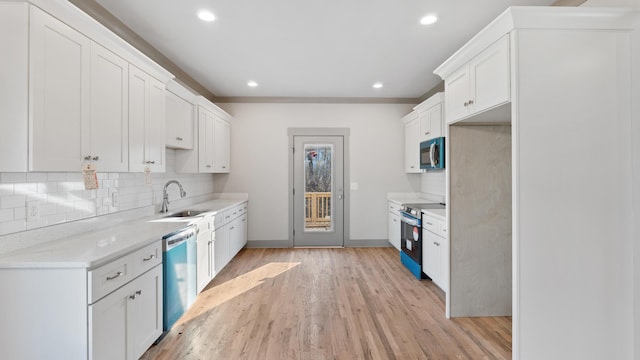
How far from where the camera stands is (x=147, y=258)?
211cm

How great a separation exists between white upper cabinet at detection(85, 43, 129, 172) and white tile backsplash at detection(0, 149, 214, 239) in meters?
0.34

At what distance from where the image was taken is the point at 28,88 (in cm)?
155

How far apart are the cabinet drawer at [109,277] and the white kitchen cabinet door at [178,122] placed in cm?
174

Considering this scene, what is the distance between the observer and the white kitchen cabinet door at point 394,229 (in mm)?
4667

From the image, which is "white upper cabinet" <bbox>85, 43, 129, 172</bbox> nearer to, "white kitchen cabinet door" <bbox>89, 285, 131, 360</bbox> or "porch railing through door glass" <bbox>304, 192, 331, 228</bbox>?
"white kitchen cabinet door" <bbox>89, 285, 131, 360</bbox>

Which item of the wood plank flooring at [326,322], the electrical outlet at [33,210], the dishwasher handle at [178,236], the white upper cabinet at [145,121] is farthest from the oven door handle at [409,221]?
the electrical outlet at [33,210]

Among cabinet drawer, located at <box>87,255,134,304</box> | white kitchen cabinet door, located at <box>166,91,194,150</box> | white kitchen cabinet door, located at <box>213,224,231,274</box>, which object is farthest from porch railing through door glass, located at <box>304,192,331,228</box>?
cabinet drawer, located at <box>87,255,134,304</box>

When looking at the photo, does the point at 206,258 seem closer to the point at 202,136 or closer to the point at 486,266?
the point at 202,136

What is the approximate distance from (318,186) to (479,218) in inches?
119

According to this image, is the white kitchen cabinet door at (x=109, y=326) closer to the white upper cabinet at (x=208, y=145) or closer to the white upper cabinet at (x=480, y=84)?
the white upper cabinet at (x=208, y=145)

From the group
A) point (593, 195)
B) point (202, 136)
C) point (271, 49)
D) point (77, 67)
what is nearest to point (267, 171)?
point (202, 136)

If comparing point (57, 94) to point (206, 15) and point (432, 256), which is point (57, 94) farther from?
point (432, 256)

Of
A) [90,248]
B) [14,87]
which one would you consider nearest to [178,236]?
[90,248]

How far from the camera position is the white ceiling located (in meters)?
2.49
